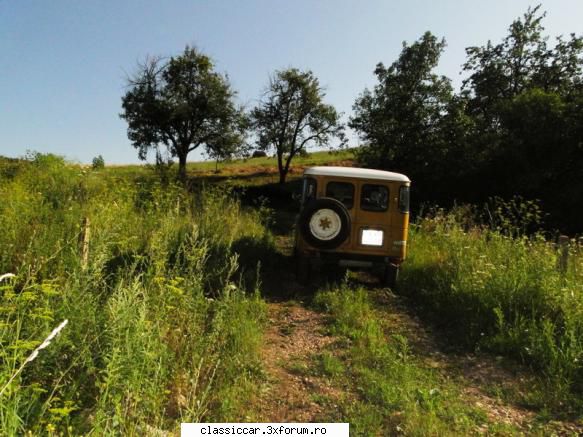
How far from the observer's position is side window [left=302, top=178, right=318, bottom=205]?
7.09m

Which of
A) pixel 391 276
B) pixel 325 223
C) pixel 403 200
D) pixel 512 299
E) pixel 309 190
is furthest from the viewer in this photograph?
pixel 309 190

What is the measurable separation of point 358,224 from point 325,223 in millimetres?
723

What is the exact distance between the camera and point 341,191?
7.07m

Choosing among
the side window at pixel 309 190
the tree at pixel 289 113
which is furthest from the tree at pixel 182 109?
the side window at pixel 309 190

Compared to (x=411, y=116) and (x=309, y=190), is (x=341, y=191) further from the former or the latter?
(x=411, y=116)

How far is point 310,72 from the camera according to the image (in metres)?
34.4

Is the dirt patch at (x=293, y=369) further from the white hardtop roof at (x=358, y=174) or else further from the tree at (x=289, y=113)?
the tree at (x=289, y=113)

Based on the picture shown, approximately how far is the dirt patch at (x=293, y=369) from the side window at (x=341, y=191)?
220 centimetres

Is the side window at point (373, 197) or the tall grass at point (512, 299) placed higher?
the side window at point (373, 197)

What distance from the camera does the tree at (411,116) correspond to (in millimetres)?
23328

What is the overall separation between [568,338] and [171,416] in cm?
441

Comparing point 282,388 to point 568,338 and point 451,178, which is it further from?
point 451,178

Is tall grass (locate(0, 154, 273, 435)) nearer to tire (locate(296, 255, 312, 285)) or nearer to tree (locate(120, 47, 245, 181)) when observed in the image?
tire (locate(296, 255, 312, 285))

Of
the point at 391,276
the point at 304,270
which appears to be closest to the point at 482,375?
the point at 391,276
